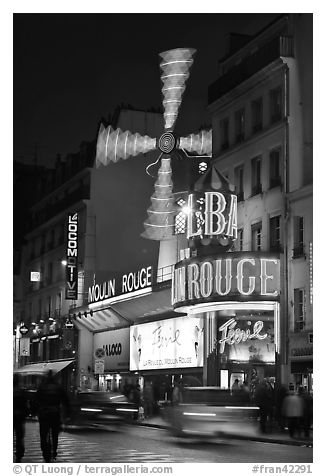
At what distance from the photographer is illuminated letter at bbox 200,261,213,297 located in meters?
28.5

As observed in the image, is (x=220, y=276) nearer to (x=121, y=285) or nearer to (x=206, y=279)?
(x=206, y=279)

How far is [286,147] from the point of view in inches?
1115

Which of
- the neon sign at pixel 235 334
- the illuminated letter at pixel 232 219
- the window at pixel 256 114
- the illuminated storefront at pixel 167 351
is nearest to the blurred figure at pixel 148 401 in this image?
the illuminated storefront at pixel 167 351

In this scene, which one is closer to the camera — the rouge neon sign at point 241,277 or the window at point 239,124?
the rouge neon sign at point 241,277

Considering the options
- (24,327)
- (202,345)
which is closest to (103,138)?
(202,345)

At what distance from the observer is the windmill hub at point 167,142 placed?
34719 millimetres

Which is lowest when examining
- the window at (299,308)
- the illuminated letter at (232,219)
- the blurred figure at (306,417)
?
the blurred figure at (306,417)

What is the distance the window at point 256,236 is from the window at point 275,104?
3.23 meters

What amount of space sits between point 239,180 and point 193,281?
4.24 metres

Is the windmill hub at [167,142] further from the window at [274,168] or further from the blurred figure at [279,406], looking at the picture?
the blurred figure at [279,406]

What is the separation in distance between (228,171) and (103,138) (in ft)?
19.4
